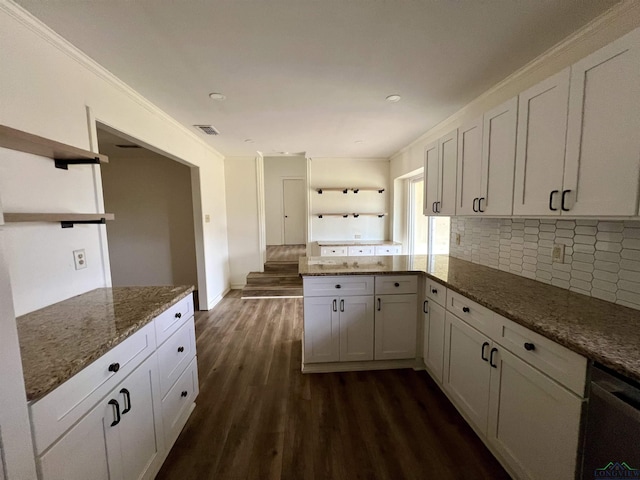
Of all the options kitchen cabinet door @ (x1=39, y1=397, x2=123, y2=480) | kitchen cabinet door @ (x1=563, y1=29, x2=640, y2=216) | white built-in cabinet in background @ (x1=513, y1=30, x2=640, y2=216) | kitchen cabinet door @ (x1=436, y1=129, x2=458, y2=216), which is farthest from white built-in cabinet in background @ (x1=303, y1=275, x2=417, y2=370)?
kitchen cabinet door @ (x1=39, y1=397, x2=123, y2=480)

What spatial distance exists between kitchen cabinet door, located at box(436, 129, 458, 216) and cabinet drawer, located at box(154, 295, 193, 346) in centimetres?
223

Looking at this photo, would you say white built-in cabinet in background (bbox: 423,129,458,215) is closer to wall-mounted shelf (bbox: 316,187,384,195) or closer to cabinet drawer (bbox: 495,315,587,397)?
cabinet drawer (bbox: 495,315,587,397)

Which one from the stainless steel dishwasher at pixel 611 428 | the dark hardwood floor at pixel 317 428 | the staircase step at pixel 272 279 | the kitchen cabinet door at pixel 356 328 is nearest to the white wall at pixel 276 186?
the staircase step at pixel 272 279

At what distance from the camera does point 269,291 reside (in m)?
4.48

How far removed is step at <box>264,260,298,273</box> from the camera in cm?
506

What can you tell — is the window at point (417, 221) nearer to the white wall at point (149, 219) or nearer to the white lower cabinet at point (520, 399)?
the white lower cabinet at point (520, 399)

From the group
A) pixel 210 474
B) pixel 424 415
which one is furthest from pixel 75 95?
pixel 424 415

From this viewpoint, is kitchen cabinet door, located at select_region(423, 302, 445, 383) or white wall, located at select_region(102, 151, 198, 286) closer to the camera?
kitchen cabinet door, located at select_region(423, 302, 445, 383)

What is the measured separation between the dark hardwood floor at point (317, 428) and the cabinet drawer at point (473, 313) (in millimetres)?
717

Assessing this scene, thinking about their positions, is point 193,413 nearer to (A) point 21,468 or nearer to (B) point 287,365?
(B) point 287,365

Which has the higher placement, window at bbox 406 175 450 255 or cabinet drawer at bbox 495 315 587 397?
window at bbox 406 175 450 255

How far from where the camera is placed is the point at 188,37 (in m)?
1.52

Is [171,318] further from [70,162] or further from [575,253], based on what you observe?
[575,253]

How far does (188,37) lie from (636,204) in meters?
2.32
